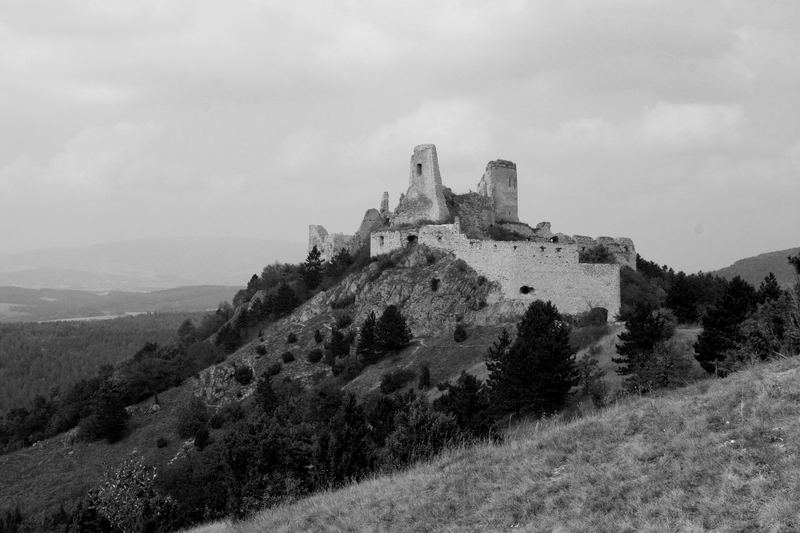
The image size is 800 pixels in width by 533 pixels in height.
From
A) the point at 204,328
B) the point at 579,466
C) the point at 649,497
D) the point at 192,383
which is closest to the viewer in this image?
the point at 649,497

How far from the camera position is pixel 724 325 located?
2347 centimetres

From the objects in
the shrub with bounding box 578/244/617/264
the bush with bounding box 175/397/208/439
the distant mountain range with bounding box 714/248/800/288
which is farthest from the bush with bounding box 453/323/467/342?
the distant mountain range with bounding box 714/248/800/288

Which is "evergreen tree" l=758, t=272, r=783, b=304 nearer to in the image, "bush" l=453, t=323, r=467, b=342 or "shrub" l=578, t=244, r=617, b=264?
"bush" l=453, t=323, r=467, b=342

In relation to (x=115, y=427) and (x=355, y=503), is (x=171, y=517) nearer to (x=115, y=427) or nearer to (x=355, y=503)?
(x=355, y=503)

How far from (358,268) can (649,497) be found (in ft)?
127

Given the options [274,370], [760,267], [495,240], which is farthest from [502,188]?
[760,267]

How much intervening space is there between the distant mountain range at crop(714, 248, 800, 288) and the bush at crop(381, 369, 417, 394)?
38.5 metres

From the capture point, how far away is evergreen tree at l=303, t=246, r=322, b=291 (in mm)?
51531

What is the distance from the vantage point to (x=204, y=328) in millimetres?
62219

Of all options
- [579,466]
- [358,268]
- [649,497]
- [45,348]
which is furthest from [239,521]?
[45,348]

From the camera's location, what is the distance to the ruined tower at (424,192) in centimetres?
4672

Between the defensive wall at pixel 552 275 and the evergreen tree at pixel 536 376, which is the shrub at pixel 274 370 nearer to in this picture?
the defensive wall at pixel 552 275

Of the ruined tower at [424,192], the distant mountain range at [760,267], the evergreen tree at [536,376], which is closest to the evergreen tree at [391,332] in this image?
the ruined tower at [424,192]

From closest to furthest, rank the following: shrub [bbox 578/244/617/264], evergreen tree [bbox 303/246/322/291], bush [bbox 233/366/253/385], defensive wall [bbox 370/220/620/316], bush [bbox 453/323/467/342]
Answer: defensive wall [bbox 370/220/620/316], bush [bbox 453/323/467/342], bush [bbox 233/366/253/385], shrub [bbox 578/244/617/264], evergreen tree [bbox 303/246/322/291]
